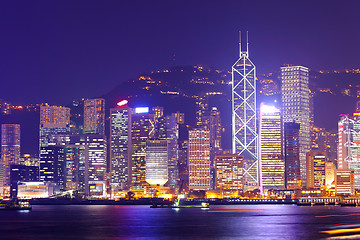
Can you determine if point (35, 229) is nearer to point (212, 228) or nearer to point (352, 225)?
point (212, 228)

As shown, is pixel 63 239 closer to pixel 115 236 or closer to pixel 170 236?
pixel 115 236

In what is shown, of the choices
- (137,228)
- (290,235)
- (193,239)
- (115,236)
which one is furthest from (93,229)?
(290,235)

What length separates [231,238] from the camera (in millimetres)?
98438

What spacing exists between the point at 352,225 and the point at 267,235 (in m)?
20.2

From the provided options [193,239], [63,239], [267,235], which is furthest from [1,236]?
[267,235]

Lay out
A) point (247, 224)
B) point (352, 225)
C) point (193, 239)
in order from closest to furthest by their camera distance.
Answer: point (193, 239), point (352, 225), point (247, 224)

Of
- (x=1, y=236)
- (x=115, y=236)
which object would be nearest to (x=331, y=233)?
(x=115, y=236)

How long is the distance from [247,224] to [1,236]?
4481 cm

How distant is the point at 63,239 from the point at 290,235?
30.7 meters

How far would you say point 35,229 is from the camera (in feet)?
387

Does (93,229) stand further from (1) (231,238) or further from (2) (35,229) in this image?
(1) (231,238)

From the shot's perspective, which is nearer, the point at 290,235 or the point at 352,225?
the point at 290,235

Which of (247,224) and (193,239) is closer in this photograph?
(193,239)

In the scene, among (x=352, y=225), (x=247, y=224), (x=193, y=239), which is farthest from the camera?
(x=247, y=224)
